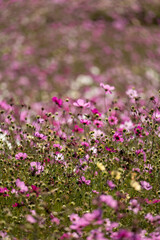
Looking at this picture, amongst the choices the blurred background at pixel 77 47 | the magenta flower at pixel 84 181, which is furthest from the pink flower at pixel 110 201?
the blurred background at pixel 77 47

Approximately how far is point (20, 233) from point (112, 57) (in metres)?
11.5

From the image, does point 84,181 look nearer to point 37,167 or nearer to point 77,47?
point 37,167

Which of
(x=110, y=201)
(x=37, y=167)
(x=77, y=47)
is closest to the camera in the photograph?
(x=110, y=201)

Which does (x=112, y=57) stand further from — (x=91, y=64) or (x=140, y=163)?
(x=140, y=163)

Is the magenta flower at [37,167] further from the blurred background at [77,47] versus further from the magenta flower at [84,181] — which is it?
the blurred background at [77,47]

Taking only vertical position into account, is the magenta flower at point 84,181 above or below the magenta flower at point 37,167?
below

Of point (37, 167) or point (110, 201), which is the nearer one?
point (110, 201)

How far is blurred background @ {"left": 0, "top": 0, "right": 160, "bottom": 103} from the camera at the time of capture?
12219mm

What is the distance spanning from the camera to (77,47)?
1383 cm

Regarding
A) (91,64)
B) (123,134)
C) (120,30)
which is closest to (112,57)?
(91,64)

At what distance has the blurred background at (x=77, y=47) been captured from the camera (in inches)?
481

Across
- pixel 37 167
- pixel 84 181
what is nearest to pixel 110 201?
pixel 84 181

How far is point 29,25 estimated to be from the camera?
15.1 meters

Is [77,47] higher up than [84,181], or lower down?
higher up
